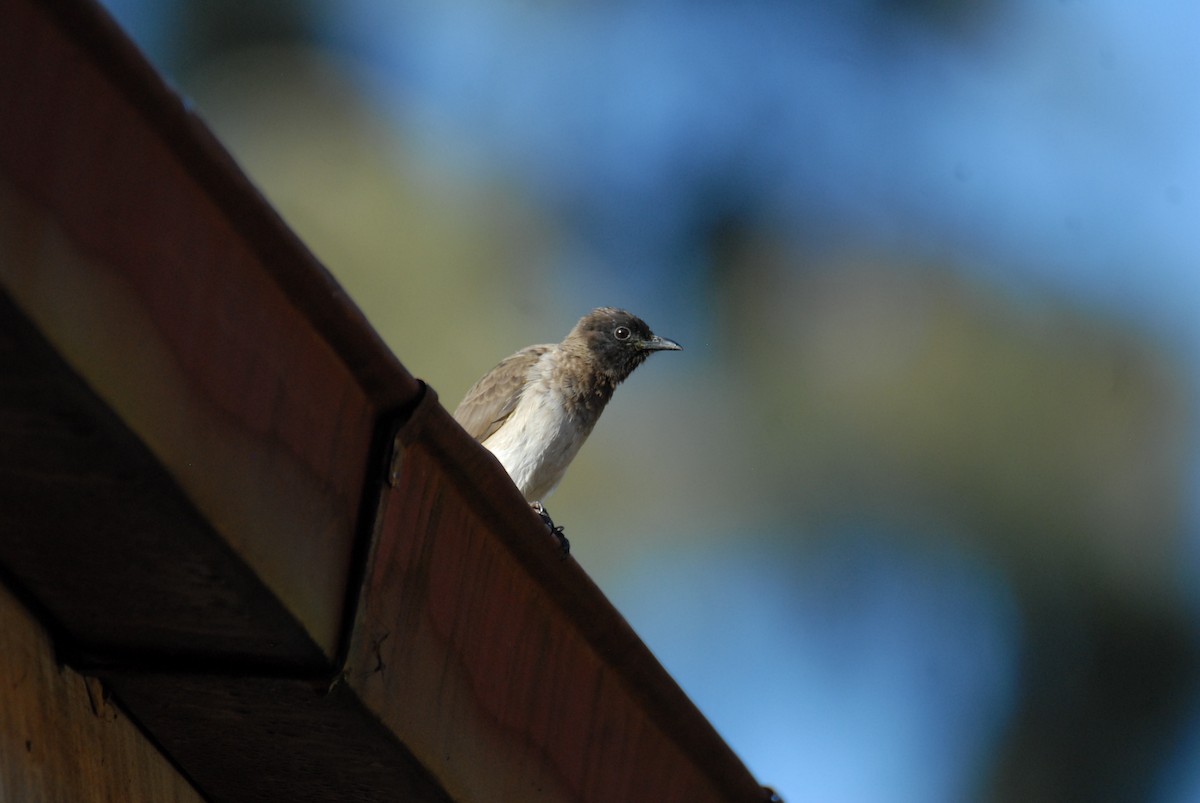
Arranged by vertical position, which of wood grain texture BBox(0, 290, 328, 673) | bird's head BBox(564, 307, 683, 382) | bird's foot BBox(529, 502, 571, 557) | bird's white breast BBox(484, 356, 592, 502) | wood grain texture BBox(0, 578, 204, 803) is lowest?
wood grain texture BBox(0, 578, 204, 803)

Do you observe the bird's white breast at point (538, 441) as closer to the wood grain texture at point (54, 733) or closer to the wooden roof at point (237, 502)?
the wooden roof at point (237, 502)

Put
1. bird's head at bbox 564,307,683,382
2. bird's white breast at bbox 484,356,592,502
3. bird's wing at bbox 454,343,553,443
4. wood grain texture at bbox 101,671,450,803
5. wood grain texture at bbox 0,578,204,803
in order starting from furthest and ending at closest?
1. bird's head at bbox 564,307,683,382
2. bird's wing at bbox 454,343,553,443
3. bird's white breast at bbox 484,356,592,502
4. wood grain texture at bbox 101,671,450,803
5. wood grain texture at bbox 0,578,204,803

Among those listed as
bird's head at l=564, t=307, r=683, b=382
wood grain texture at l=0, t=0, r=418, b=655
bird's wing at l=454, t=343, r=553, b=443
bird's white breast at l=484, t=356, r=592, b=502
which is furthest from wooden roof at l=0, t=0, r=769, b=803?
bird's head at l=564, t=307, r=683, b=382

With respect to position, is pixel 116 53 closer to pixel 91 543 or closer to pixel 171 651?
pixel 91 543

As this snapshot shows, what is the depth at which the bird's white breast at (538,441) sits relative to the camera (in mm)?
6754

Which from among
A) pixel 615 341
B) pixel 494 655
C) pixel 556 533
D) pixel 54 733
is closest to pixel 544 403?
pixel 615 341

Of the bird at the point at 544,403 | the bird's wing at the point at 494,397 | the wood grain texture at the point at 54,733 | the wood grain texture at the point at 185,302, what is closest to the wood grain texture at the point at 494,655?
the wood grain texture at the point at 185,302

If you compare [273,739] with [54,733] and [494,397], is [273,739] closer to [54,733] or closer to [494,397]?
[54,733]

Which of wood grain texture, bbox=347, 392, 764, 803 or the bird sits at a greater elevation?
the bird

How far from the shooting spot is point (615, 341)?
788cm

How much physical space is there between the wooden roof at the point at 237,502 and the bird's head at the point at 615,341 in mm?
4952

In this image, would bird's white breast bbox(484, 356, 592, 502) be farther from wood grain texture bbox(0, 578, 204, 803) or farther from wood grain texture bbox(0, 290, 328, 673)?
wood grain texture bbox(0, 290, 328, 673)

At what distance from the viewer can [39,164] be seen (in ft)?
4.87

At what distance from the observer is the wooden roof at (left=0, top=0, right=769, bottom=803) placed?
1.53m
